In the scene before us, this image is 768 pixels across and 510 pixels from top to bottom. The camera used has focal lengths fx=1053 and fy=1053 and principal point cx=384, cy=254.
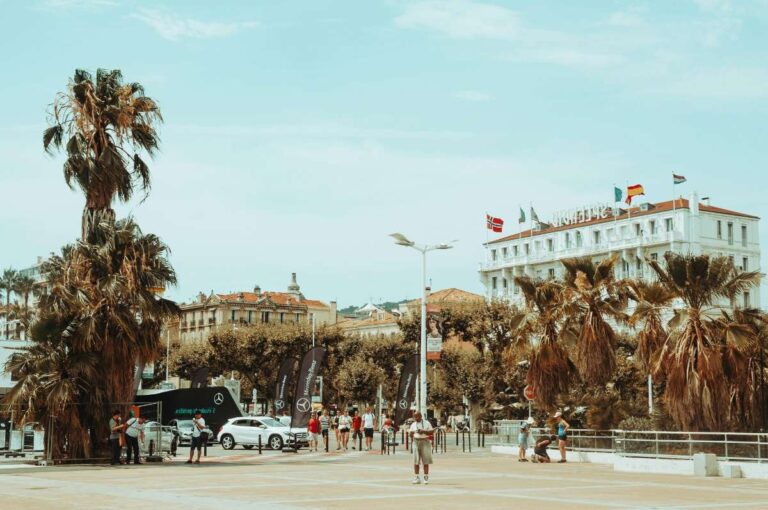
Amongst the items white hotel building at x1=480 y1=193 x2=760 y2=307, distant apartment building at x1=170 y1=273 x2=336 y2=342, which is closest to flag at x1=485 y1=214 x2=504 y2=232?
white hotel building at x1=480 y1=193 x2=760 y2=307

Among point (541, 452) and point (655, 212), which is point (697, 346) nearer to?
point (541, 452)

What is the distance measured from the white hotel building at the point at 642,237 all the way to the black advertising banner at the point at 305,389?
63099 mm

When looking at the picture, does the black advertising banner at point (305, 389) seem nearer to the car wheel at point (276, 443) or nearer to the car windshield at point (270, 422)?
the car windshield at point (270, 422)

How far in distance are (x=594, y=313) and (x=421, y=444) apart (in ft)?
45.6

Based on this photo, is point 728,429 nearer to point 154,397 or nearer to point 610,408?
point 610,408

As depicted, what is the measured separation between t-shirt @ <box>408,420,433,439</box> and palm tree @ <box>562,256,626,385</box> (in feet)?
41.5

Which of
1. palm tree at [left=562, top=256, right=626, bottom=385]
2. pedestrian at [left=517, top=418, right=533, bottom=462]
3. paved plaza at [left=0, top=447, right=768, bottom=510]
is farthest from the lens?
palm tree at [left=562, top=256, right=626, bottom=385]

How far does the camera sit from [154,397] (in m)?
54.7

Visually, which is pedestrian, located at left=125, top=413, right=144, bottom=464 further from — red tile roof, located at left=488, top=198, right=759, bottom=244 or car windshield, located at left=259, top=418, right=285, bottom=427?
red tile roof, located at left=488, top=198, right=759, bottom=244

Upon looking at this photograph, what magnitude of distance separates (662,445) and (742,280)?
5.85m

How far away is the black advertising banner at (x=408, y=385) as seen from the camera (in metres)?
48.4

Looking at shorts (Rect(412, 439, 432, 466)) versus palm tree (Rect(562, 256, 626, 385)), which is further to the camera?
palm tree (Rect(562, 256, 626, 385))

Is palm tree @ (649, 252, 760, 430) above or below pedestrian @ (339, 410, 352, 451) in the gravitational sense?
above

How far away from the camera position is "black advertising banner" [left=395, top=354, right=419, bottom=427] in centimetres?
4838
